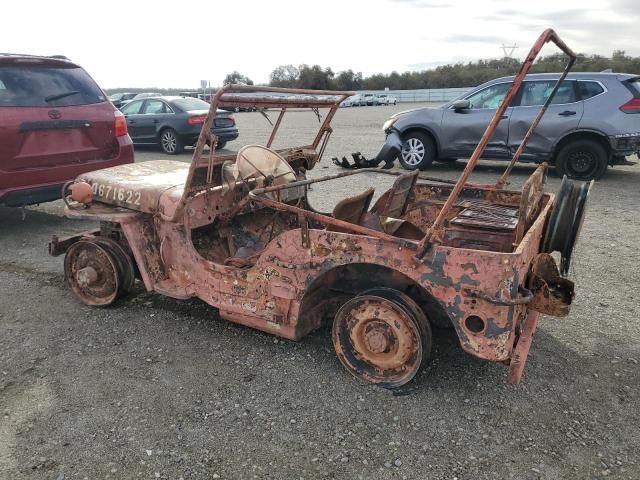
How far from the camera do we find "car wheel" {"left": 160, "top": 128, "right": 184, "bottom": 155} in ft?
42.8

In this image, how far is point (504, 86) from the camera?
9359 mm

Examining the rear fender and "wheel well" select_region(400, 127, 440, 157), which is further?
"wheel well" select_region(400, 127, 440, 157)

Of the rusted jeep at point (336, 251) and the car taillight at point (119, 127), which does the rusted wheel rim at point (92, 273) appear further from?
the car taillight at point (119, 127)

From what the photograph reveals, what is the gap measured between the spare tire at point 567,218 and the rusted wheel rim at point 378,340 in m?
1.14

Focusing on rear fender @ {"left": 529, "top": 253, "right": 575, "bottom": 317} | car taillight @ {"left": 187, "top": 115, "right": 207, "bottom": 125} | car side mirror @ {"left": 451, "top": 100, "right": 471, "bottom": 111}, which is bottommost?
car taillight @ {"left": 187, "top": 115, "right": 207, "bottom": 125}

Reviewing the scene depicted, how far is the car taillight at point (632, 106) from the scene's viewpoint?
827cm

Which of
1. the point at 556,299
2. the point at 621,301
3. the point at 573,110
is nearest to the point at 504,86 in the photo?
the point at 573,110

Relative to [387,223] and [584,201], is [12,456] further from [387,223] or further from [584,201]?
[584,201]

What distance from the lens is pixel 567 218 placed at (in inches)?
122

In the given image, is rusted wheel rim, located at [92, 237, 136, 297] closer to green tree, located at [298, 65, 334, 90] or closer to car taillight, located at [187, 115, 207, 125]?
car taillight, located at [187, 115, 207, 125]

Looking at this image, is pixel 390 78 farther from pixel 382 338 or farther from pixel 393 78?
pixel 382 338

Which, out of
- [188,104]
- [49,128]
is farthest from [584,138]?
[188,104]

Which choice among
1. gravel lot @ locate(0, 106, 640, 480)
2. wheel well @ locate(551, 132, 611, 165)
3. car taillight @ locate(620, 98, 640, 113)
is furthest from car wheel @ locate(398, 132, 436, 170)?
gravel lot @ locate(0, 106, 640, 480)

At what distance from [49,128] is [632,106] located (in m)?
8.58
